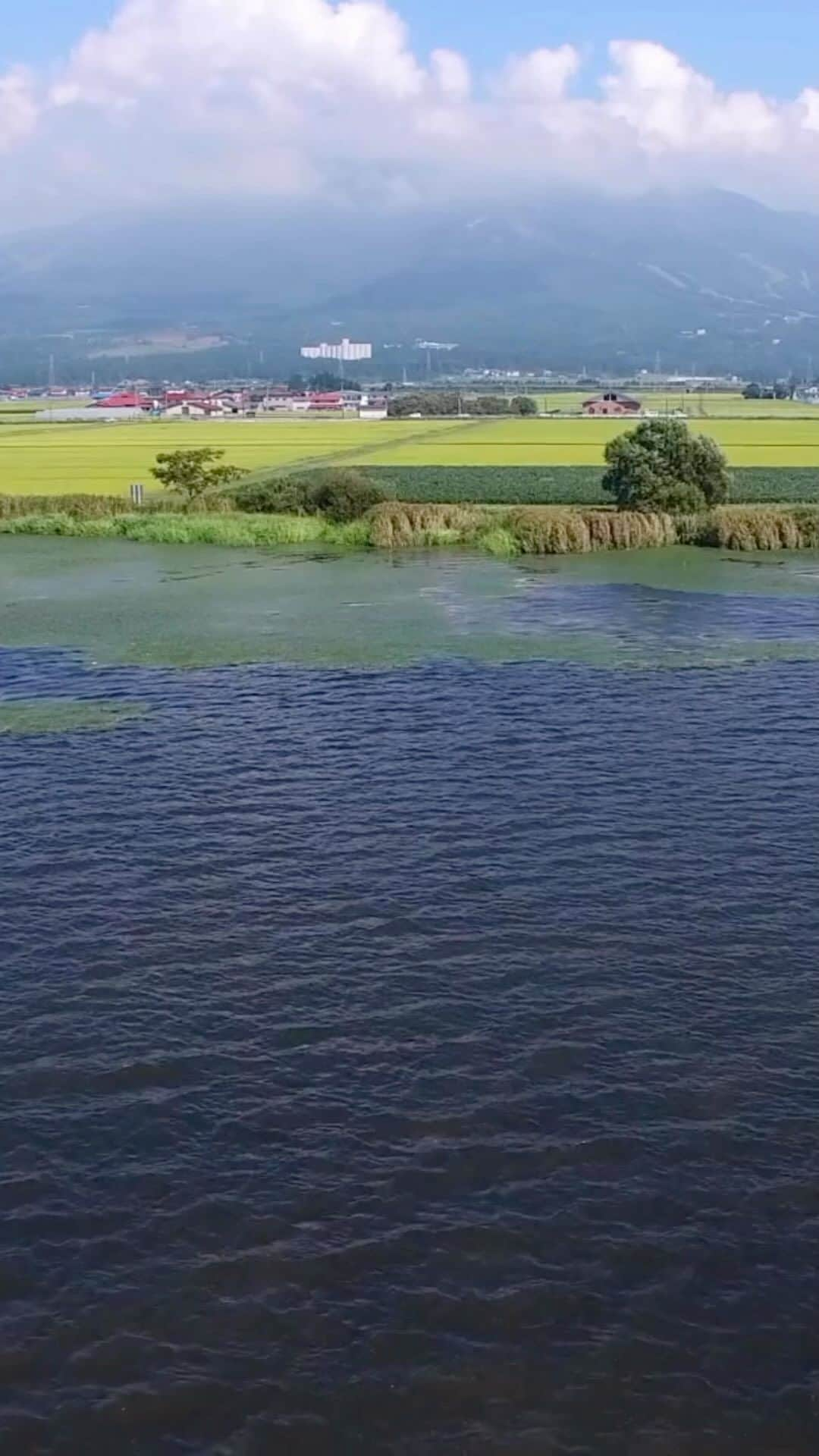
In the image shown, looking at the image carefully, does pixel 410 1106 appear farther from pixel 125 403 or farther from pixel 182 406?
pixel 125 403

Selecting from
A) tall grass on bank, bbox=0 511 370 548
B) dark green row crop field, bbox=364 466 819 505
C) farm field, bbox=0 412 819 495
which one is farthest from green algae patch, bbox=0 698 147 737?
farm field, bbox=0 412 819 495

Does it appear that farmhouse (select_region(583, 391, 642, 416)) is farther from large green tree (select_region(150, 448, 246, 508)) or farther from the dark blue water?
the dark blue water

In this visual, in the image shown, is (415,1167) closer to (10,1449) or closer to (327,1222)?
(327,1222)

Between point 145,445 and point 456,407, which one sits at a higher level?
point 456,407

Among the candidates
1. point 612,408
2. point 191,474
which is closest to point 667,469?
point 191,474

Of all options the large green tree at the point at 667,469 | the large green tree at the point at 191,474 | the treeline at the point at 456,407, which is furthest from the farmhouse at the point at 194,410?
the large green tree at the point at 667,469

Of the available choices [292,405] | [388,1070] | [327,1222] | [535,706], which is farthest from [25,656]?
[292,405]
